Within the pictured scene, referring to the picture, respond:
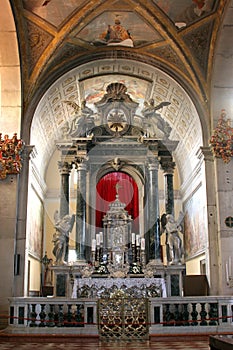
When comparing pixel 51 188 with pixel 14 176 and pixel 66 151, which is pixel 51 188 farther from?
pixel 14 176

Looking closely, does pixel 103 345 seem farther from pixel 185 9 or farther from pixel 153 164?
pixel 185 9

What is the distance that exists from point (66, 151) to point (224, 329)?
29.5 feet

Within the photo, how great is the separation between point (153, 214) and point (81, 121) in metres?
4.13

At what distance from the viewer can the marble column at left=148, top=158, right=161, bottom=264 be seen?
1638 centimetres

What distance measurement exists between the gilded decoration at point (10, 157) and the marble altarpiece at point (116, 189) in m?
2.66

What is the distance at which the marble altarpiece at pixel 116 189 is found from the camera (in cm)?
1562

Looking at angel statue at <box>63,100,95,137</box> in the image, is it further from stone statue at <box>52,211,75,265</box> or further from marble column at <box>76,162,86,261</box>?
stone statue at <box>52,211,75,265</box>

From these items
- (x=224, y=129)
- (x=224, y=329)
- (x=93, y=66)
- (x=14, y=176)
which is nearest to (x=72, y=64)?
(x=93, y=66)

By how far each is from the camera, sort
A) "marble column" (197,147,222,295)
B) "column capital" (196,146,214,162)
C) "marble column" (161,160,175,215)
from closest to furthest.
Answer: "marble column" (197,147,222,295), "column capital" (196,146,214,162), "marble column" (161,160,175,215)

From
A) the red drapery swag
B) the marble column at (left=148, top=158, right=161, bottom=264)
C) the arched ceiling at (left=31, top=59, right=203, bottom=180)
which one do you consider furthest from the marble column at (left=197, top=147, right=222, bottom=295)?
the red drapery swag

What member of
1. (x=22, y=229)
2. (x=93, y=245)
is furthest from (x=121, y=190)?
(x=22, y=229)

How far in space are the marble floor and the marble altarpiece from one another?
16.5 feet

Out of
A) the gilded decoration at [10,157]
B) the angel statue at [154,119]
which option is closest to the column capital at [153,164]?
the angel statue at [154,119]

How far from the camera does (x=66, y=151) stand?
17.5 meters
